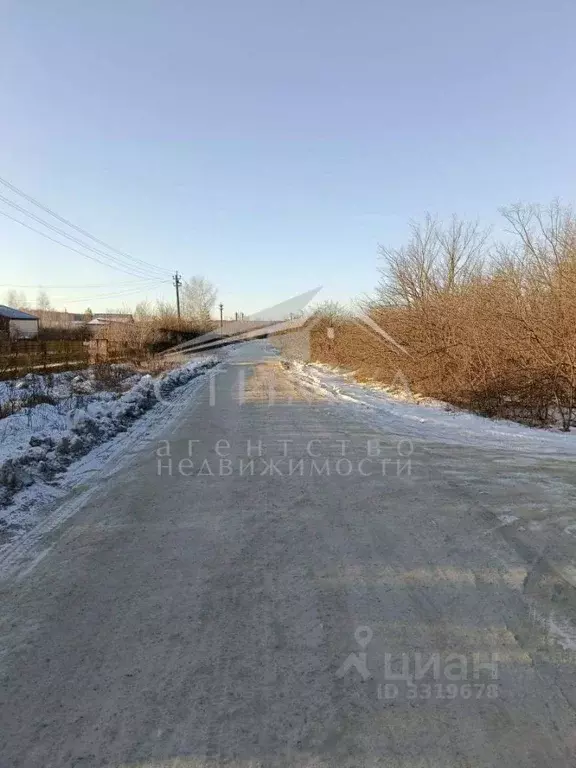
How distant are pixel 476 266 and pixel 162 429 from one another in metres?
12.3

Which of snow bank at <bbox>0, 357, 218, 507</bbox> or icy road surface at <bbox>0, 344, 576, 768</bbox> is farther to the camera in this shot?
snow bank at <bbox>0, 357, 218, 507</bbox>

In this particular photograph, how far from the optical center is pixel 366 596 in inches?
124

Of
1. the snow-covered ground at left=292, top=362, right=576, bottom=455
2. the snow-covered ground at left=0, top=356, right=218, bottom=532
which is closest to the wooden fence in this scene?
the snow-covered ground at left=0, top=356, right=218, bottom=532

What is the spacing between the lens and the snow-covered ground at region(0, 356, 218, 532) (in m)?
5.39

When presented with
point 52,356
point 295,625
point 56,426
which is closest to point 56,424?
point 56,426

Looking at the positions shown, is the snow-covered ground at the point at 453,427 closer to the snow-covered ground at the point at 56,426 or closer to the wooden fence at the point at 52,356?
the snow-covered ground at the point at 56,426

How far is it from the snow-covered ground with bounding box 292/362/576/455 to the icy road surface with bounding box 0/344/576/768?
6.81ft

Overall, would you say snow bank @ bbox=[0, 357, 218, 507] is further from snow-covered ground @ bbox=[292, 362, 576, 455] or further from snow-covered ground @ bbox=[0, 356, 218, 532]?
snow-covered ground @ bbox=[292, 362, 576, 455]

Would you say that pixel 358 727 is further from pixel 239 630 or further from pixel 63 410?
pixel 63 410

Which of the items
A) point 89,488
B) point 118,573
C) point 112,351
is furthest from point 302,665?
point 112,351

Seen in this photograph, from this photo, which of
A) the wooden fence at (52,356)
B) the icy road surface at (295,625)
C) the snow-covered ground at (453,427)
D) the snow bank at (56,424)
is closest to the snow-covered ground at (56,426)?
the snow bank at (56,424)

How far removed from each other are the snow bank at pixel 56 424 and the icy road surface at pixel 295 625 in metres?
0.91

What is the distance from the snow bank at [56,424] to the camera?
5.84 metres

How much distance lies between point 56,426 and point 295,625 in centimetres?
672
